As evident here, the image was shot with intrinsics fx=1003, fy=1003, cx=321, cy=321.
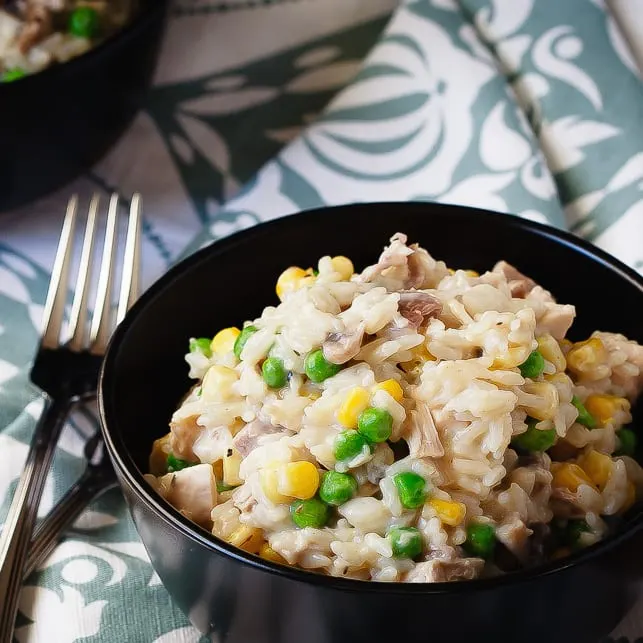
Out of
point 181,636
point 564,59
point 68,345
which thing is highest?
point 564,59

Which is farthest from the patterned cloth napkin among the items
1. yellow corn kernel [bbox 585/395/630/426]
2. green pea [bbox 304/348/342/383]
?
yellow corn kernel [bbox 585/395/630/426]

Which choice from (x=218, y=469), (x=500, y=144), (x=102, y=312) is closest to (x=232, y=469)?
(x=218, y=469)

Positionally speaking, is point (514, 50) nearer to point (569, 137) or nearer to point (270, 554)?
point (569, 137)

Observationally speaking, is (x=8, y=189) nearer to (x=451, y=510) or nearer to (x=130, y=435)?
(x=130, y=435)

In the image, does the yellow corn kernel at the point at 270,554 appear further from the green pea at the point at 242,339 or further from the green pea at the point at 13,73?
the green pea at the point at 13,73

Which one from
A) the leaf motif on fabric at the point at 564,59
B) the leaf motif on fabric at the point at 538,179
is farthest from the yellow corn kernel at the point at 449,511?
the leaf motif on fabric at the point at 564,59
